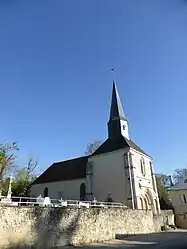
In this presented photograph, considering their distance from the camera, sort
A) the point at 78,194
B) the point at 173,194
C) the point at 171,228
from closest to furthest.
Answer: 1. the point at 171,228
2. the point at 78,194
3. the point at 173,194

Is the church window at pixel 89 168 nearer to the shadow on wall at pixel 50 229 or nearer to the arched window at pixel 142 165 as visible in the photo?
the arched window at pixel 142 165

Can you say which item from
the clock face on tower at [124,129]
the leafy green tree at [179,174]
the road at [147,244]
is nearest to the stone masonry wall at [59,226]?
the road at [147,244]

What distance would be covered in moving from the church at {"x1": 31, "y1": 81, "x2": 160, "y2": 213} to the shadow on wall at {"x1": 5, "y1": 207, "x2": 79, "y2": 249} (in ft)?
46.9

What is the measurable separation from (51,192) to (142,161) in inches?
569

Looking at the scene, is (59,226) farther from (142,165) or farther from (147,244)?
(142,165)

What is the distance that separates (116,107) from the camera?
38375 millimetres

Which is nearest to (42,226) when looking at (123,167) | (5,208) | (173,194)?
(5,208)

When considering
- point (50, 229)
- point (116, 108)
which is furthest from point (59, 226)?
point (116, 108)

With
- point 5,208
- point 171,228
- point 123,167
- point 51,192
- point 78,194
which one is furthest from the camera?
point 51,192

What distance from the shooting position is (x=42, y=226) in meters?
15.1

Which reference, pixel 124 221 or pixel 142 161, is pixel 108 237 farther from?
pixel 142 161

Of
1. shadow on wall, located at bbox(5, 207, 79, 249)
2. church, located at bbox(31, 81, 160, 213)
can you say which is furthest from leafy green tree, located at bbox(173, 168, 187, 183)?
shadow on wall, located at bbox(5, 207, 79, 249)

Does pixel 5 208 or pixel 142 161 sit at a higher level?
pixel 142 161

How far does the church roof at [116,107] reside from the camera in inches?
1469
